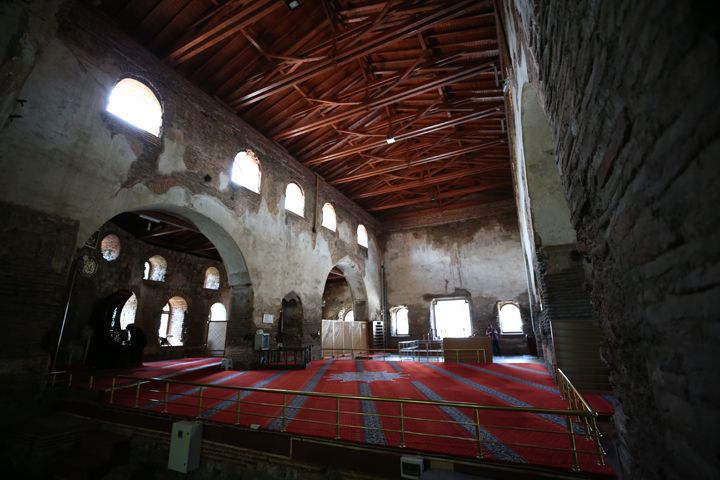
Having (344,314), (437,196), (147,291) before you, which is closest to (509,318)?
(437,196)

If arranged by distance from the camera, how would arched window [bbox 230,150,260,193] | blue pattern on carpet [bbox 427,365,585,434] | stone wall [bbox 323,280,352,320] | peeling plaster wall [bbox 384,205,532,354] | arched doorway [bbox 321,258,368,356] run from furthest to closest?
stone wall [bbox 323,280,352,320], peeling plaster wall [bbox 384,205,532,354], arched doorway [bbox 321,258,368,356], arched window [bbox 230,150,260,193], blue pattern on carpet [bbox 427,365,585,434]

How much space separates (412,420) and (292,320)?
27.4ft

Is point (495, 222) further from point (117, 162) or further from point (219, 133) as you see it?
point (117, 162)

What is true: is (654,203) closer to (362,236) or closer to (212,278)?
(362,236)

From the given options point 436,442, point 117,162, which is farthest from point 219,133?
point 436,442

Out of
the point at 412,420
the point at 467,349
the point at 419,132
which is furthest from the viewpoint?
the point at 419,132

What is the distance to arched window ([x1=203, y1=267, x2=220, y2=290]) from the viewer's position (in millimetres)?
17281

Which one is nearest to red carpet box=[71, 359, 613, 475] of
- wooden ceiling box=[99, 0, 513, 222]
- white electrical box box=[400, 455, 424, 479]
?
white electrical box box=[400, 455, 424, 479]

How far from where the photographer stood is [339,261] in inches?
609

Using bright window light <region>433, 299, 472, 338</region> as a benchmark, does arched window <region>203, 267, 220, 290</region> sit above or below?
above

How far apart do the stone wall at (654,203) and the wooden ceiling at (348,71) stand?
762cm

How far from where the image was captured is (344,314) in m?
21.6

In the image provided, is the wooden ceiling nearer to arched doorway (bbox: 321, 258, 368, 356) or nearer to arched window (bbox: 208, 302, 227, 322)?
arched doorway (bbox: 321, 258, 368, 356)

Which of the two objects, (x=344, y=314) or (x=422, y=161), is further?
(x=344, y=314)
